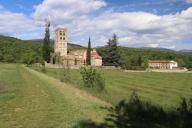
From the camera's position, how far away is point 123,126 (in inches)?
495

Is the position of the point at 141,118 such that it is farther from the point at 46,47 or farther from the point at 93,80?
the point at 46,47

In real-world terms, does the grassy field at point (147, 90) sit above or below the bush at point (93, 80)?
below

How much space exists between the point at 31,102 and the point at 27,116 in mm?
4629

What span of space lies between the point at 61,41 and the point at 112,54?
1501 inches

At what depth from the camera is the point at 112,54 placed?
11981 centimetres

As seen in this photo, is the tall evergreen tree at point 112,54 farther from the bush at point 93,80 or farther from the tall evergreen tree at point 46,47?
the bush at point 93,80

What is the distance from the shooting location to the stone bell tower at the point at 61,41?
150 metres

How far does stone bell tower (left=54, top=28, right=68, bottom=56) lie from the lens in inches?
5891

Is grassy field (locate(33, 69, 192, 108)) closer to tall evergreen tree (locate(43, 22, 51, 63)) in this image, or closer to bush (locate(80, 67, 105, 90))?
bush (locate(80, 67, 105, 90))

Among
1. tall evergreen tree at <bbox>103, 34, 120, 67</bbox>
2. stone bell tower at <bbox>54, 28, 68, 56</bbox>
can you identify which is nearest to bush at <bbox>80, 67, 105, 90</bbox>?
tall evergreen tree at <bbox>103, 34, 120, 67</bbox>

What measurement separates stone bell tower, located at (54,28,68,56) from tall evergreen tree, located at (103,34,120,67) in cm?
3396

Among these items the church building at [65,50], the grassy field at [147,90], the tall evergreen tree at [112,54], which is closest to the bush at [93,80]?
the grassy field at [147,90]

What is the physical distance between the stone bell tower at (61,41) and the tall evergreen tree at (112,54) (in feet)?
111

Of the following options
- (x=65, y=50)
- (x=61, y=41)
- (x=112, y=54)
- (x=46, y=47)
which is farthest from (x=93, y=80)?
(x=61, y=41)
